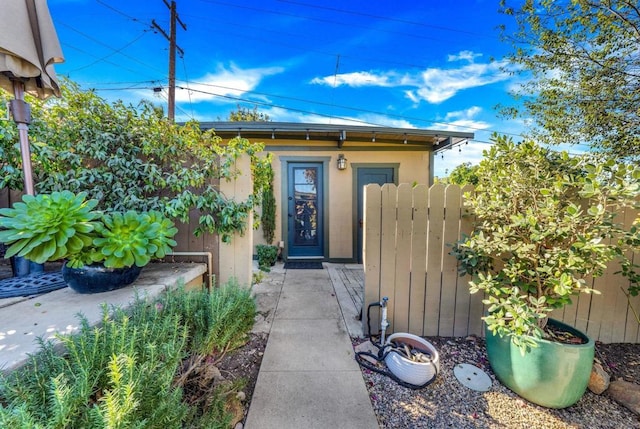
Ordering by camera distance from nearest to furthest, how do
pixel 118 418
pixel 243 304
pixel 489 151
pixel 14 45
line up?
pixel 118 418
pixel 14 45
pixel 243 304
pixel 489 151

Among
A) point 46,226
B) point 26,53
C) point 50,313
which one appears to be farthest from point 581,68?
point 50,313

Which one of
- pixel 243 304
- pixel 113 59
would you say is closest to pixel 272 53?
pixel 113 59

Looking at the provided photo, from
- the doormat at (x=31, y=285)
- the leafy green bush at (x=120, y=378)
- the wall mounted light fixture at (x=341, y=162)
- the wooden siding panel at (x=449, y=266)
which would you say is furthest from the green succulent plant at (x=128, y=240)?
the wall mounted light fixture at (x=341, y=162)

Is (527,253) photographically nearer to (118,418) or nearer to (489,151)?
(489,151)

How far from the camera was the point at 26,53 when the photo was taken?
4.73ft

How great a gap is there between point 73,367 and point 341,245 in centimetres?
452

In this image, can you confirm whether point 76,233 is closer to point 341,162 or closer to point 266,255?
point 266,255

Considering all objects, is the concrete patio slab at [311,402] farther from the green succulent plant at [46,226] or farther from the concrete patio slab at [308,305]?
the green succulent plant at [46,226]

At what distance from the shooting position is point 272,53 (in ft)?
18.4

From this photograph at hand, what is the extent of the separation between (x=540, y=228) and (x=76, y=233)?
295 centimetres

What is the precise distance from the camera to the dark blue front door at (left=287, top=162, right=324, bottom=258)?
5.11m

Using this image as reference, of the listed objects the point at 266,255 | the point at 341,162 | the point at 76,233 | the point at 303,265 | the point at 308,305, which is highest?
the point at 341,162

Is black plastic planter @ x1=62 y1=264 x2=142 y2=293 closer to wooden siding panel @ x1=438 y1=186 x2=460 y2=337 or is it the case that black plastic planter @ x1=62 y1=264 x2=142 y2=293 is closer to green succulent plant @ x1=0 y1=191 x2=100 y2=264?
green succulent plant @ x1=0 y1=191 x2=100 y2=264

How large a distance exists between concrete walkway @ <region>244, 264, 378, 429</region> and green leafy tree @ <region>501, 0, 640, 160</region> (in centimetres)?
426
